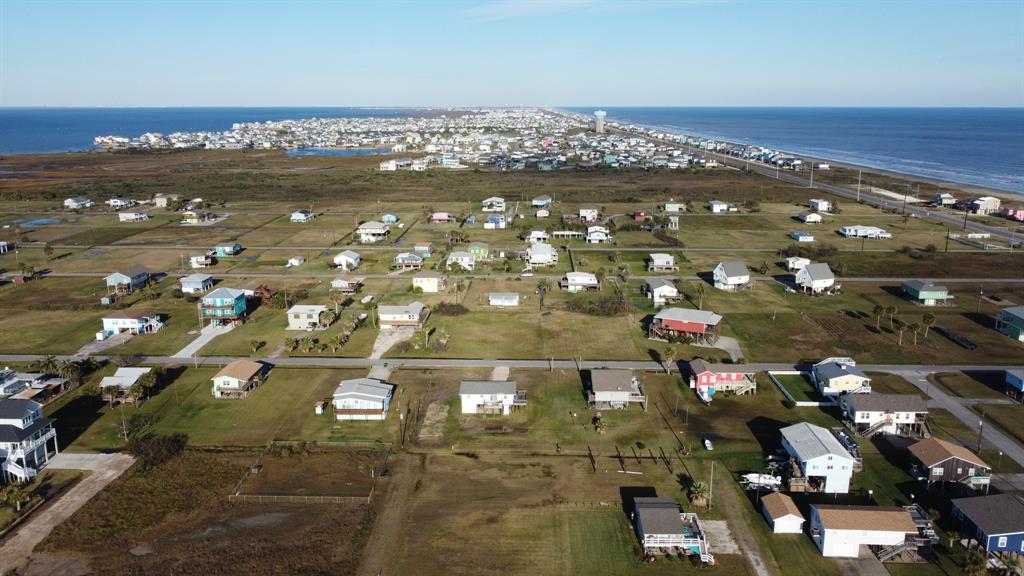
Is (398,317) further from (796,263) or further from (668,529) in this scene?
(796,263)

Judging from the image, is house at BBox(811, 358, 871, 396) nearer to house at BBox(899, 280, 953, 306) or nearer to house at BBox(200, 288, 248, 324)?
house at BBox(899, 280, 953, 306)

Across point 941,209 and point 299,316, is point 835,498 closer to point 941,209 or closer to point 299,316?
point 299,316

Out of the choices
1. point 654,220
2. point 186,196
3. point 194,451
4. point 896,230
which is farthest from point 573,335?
point 186,196

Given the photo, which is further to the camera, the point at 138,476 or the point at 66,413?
Result: the point at 66,413

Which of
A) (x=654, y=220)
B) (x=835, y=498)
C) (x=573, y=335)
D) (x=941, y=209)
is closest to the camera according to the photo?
(x=835, y=498)

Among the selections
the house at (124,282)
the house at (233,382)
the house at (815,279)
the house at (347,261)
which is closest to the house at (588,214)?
the house at (347,261)

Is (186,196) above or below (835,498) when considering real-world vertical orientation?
above

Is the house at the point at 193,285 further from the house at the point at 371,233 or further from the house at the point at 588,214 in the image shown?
the house at the point at 588,214

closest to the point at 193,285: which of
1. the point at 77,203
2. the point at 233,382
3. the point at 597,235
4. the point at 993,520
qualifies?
the point at 233,382
